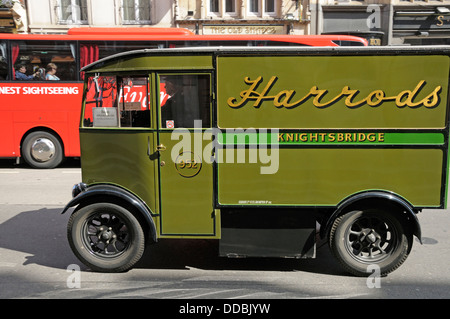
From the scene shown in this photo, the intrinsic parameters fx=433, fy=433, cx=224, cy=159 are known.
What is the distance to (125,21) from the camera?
20.1m

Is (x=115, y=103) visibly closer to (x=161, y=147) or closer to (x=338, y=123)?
(x=161, y=147)

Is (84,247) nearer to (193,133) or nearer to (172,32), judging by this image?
(193,133)

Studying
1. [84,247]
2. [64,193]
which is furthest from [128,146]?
[64,193]

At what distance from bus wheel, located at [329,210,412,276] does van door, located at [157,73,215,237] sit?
1378 mm

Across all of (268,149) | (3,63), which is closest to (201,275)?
(268,149)

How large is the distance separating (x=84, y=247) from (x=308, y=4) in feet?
59.1

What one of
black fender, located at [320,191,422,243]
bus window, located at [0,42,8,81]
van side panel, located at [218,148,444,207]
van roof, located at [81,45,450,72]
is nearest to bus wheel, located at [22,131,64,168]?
bus window, located at [0,42,8,81]

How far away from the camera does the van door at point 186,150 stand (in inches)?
178

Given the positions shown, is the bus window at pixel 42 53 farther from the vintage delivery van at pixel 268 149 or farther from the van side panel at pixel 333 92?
the van side panel at pixel 333 92

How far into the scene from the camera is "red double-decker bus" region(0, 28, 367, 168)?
37.2 ft

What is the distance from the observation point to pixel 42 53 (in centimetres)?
1134

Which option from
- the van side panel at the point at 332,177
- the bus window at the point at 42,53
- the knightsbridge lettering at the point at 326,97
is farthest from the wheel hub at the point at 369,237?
the bus window at the point at 42,53

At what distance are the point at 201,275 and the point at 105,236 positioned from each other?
1161mm

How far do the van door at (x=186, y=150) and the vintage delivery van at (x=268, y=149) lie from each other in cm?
1
